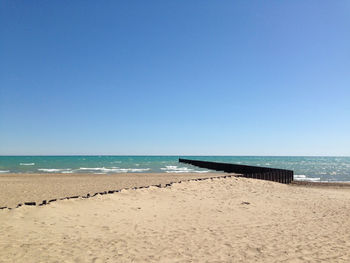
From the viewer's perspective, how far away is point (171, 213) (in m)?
→ 11.8

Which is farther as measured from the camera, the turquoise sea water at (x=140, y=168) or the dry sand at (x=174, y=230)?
the turquoise sea water at (x=140, y=168)

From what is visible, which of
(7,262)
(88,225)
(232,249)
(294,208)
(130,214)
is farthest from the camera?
(294,208)

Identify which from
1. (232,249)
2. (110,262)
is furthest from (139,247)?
(232,249)

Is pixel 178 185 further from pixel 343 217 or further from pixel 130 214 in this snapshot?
pixel 343 217

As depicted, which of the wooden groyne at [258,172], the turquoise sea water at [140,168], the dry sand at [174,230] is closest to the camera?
the dry sand at [174,230]

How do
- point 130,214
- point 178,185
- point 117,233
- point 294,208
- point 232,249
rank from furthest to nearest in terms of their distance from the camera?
point 178,185
point 294,208
point 130,214
point 117,233
point 232,249

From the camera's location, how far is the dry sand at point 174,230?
274 inches

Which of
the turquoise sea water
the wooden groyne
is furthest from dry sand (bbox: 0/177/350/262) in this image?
the turquoise sea water

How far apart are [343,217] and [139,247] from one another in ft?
27.9

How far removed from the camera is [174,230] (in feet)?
30.4

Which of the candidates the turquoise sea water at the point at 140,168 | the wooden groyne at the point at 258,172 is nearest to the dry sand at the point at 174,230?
the wooden groyne at the point at 258,172

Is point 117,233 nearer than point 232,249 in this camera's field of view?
No

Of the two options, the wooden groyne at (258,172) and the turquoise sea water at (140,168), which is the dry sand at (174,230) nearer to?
the wooden groyne at (258,172)

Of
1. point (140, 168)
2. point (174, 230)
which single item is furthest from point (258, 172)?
point (174, 230)
